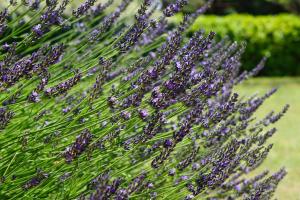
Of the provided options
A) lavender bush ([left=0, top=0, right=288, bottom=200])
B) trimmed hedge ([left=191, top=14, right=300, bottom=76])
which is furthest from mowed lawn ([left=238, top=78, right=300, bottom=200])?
lavender bush ([left=0, top=0, right=288, bottom=200])

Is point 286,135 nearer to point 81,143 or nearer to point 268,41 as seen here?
point 268,41

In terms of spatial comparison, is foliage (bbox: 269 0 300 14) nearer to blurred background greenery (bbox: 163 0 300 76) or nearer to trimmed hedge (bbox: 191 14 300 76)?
blurred background greenery (bbox: 163 0 300 76)

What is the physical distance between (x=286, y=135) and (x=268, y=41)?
559 cm

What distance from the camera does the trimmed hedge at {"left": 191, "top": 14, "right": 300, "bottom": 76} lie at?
1379cm

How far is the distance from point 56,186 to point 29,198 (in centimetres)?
17

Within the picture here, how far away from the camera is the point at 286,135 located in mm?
8586

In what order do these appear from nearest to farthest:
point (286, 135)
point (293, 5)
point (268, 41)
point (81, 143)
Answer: point (81, 143)
point (286, 135)
point (268, 41)
point (293, 5)

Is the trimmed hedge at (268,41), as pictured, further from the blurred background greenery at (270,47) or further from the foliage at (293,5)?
the foliage at (293,5)

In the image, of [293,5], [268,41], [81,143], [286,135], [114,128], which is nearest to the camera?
[81,143]

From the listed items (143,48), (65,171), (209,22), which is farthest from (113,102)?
(209,22)

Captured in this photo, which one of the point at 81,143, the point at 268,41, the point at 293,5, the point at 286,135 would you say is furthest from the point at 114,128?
the point at 293,5

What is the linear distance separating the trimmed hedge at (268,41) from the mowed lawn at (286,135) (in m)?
0.51

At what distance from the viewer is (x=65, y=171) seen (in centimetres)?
247

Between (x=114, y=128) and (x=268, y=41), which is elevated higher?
(x=114, y=128)
